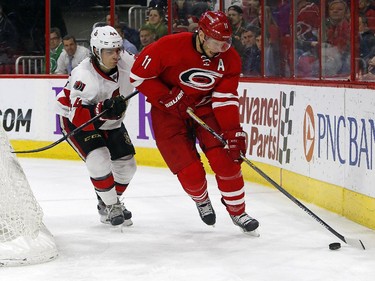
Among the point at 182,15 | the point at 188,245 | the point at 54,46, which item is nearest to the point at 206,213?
the point at 188,245

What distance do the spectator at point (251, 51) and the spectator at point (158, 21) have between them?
1289mm

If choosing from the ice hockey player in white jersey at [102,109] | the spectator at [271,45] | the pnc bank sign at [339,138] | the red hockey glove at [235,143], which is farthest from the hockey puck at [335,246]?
the spectator at [271,45]

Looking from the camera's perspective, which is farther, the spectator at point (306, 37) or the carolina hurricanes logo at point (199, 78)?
the spectator at point (306, 37)

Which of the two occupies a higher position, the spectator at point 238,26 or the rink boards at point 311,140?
the spectator at point 238,26

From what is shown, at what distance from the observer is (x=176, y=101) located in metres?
5.30

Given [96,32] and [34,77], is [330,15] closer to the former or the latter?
[96,32]

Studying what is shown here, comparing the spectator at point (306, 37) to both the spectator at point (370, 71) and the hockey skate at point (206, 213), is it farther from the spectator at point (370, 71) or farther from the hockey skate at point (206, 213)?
the hockey skate at point (206, 213)

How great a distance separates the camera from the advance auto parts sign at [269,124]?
23.5 ft

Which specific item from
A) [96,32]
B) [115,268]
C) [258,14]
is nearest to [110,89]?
[96,32]

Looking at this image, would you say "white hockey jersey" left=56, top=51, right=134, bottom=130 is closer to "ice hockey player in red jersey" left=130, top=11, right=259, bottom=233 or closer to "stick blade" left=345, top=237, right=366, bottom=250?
"ice hockey player in red jersey" left=130, top=11, right=259, bottom=233

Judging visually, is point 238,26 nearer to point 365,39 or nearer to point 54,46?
point 54,46

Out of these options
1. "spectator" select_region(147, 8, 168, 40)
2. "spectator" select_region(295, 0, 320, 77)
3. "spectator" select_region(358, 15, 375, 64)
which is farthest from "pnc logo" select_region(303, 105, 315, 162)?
"spectator" select_region(147, 8, 168, 40)

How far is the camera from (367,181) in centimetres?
561

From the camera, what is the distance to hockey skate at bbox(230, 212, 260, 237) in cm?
534
